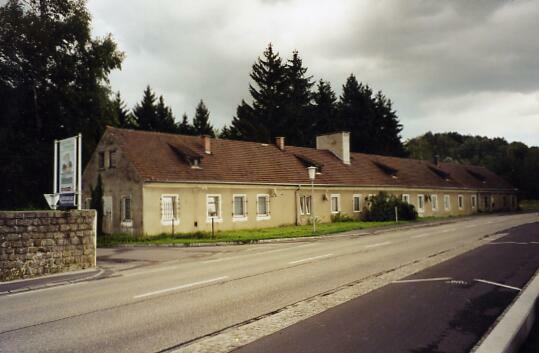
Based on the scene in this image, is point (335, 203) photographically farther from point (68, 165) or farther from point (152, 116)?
point (152, 116)

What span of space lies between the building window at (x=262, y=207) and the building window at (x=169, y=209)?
6.38m

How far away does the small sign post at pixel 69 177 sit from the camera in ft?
49.5

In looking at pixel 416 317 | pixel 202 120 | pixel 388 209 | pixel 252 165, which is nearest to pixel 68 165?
pixel 416 317

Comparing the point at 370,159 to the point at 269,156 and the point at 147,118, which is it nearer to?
the point at 269,156

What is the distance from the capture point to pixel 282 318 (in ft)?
22.9

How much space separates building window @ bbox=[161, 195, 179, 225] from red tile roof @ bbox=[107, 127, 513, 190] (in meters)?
1.12

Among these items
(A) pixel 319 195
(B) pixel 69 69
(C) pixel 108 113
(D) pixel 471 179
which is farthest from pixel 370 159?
(B) pixel 69 69

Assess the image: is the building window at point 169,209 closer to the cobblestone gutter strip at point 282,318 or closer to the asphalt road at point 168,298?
the asphalt road at point 168,298

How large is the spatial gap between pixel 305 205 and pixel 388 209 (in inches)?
284

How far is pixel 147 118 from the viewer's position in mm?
62188

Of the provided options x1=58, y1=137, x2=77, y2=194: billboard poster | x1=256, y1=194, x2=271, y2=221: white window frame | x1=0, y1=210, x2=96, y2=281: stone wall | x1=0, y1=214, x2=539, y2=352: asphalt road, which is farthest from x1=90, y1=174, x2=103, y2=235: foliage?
x1=0, y1=210, x2=96, y2=281: stone wall

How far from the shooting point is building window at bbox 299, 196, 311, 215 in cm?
3469

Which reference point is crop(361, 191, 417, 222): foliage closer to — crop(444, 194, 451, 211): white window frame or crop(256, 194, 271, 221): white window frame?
crop(256, 194, 271, 221): white window frame

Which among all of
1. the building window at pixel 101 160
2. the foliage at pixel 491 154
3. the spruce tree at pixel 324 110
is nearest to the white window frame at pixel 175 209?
the building window at pixel 101 160
